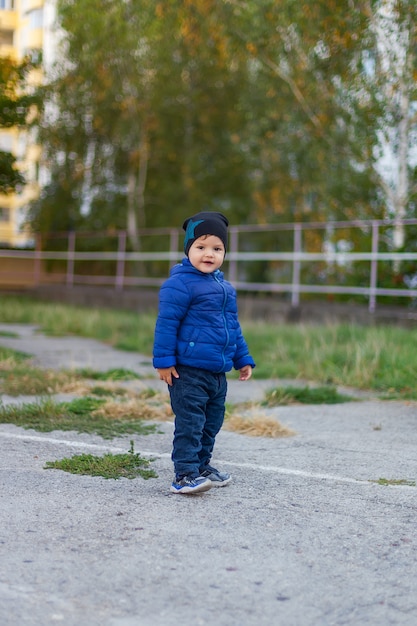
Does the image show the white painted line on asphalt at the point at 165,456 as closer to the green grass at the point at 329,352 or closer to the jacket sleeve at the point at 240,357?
the jacket sleeve at the point at 240,357

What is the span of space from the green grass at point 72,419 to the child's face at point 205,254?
1.68m

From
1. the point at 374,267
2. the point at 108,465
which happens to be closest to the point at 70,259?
the point at 374,267

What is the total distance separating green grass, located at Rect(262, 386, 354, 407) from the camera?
7734mm

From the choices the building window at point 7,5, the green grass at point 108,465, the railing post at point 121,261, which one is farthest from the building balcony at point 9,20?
the green grass at point 108,465

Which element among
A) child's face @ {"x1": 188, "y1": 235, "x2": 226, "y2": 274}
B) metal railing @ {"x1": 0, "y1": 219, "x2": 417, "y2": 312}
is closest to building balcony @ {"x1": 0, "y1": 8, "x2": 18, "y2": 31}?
metal railing @ {"x1": 0, "y1": 219, "x2": 417, "y2": 312}

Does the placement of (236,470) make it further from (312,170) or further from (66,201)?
(66,201)

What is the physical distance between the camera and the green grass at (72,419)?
20.1 feet

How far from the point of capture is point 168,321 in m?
4.62

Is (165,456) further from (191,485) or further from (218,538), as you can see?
(218,538)

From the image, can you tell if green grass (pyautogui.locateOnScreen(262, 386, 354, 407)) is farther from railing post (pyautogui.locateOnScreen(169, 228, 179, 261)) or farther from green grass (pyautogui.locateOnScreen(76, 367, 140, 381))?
railing post (pyautogui.locateOnScreen(169, 228, 179, 261))

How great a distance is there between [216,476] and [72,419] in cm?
187

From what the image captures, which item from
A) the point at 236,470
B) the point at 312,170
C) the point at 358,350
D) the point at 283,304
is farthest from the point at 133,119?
the point at 236,470

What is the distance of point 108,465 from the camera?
197 inches

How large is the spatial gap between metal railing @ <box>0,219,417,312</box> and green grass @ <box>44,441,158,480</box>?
9944mm
